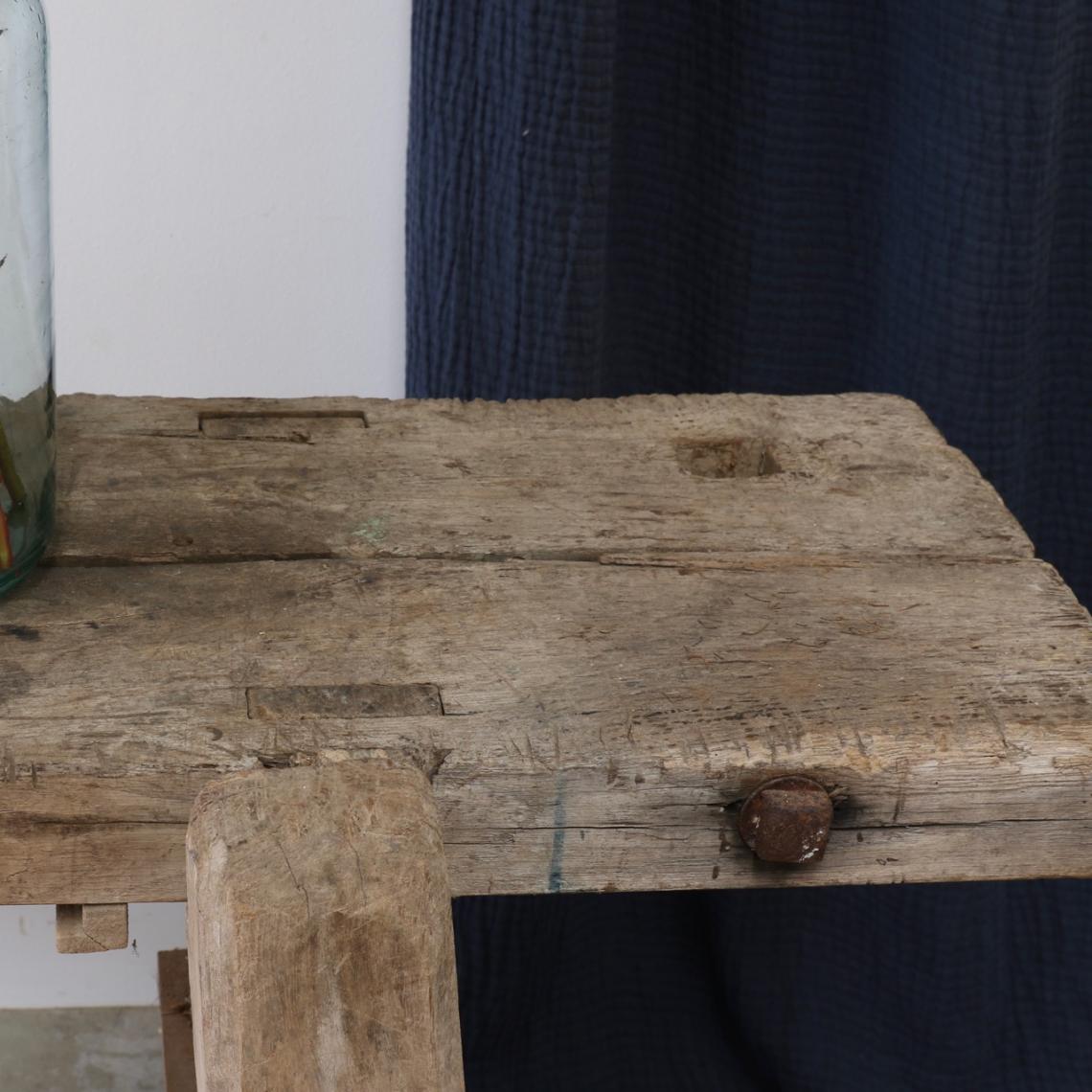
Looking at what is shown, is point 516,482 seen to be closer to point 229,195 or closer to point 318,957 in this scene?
point 318,957

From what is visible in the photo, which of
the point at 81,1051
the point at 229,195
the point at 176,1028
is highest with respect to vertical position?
the point at 229,195

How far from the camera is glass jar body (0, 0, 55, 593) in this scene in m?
0.70

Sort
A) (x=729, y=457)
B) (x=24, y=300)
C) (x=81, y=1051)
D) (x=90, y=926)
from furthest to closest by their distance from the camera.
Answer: (x=81, y=1051) < (x=729, y=457) < (x=24, y=300) < (x=90, y=926)

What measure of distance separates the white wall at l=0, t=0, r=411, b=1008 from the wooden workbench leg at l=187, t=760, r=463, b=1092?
83cm

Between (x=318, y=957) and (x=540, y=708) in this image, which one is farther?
(x=540, y=708)

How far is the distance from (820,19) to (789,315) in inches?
9.1

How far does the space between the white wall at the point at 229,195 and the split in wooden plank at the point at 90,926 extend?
742 mm

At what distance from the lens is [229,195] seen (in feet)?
4.13

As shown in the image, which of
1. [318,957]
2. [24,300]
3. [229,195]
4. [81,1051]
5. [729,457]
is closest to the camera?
[318,957]

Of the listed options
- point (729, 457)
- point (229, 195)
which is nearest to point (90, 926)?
point (729, 457)

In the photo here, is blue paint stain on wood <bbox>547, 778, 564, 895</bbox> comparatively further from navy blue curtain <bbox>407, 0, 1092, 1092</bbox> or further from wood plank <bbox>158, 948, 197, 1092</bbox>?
navy blue curtain <bbox>407, 0, 1092, 1092</bbox>

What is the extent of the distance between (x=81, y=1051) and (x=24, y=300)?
0.92 m

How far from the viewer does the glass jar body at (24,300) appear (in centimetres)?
70

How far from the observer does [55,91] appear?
1200 mm
